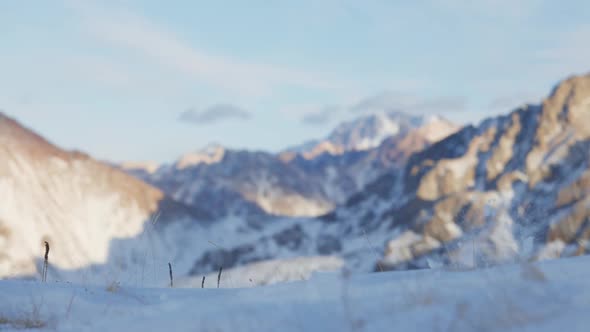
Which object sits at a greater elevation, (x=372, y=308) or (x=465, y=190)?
(x=372, y=308)

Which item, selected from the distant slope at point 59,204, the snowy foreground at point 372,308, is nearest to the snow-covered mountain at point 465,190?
the distant slope at point 59,204

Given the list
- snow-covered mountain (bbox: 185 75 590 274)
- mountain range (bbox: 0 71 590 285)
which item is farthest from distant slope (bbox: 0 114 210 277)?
snow-covered mountain (bbox: 185 75 590 274)

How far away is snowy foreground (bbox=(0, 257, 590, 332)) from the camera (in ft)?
8.77

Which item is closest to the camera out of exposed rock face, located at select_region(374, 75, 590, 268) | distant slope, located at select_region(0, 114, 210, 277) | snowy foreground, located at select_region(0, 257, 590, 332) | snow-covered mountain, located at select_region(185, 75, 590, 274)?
snowy foreground, located at select_region(0, 257, 590, 332)

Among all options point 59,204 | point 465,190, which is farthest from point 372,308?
point 465,190

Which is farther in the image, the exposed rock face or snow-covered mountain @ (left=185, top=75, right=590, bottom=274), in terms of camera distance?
snow-covered mountain @ (left=185, top=75, right=590, bottom=274)

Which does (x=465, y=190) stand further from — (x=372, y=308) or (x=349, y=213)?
(x=372, y=308)

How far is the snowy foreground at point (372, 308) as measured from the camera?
2674 millimetres

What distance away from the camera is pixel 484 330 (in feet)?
8.52

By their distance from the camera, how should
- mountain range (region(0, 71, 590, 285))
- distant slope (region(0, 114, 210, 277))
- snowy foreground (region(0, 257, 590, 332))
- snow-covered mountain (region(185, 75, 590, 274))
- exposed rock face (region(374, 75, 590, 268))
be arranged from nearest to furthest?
snowy foreground (region(0, 257, 590, 332)), exposed rock face (region(374, 75, 590, 268)), snow-covered mountain (region(185, 75, 590, 274)), mountain range (region(0, 71, 590, 285)), distant slope (region(0, 114, 210, 277))

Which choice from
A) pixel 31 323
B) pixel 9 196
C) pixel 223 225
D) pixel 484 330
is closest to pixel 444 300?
pixel 484 330

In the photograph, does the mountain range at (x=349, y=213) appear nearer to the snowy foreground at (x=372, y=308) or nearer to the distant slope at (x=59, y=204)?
the distant slope at (x=59, y=204)

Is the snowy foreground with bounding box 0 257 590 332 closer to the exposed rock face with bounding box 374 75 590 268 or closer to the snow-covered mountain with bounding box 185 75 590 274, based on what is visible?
the snow-covered mountain with bounding box 185 75 590 274

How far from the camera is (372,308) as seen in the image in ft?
9.98
